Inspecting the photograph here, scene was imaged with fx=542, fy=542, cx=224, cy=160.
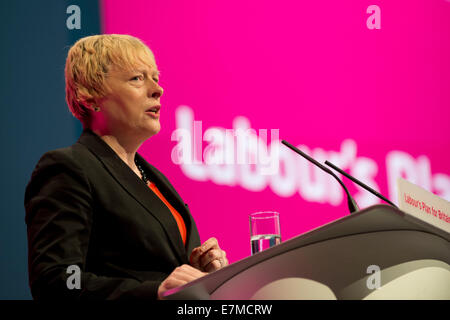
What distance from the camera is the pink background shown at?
9.71ft

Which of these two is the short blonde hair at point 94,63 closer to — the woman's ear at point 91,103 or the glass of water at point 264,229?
the woman's ear at point 91,103

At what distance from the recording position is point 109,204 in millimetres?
1402

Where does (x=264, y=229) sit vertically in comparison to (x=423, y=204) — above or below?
below

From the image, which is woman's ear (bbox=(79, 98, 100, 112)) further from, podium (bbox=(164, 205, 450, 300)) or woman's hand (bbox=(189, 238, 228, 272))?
podium (bbox=(164, 205, 450, 300))

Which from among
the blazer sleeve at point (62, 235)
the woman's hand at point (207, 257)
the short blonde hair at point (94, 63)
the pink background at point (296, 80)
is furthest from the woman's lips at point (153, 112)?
the pink background at point (296, 80)

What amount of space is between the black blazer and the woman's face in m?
0.10

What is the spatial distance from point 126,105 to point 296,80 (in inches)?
68.8

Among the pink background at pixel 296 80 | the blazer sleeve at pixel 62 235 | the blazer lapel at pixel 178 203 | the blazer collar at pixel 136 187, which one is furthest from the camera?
the pink background at pixel 296 80

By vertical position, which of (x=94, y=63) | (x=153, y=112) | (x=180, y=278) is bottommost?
(x=180, y=278)

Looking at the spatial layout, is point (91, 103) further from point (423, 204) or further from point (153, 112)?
point (423, 204)

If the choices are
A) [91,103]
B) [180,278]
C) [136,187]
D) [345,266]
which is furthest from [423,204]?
[91,103]

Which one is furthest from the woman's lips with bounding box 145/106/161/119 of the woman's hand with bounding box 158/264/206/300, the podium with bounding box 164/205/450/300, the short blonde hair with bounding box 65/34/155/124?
the podium with bounding box 164/205/450/300

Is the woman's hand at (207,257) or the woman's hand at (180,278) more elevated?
the woman's hand at (180,278)

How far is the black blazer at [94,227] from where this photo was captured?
1205mm
